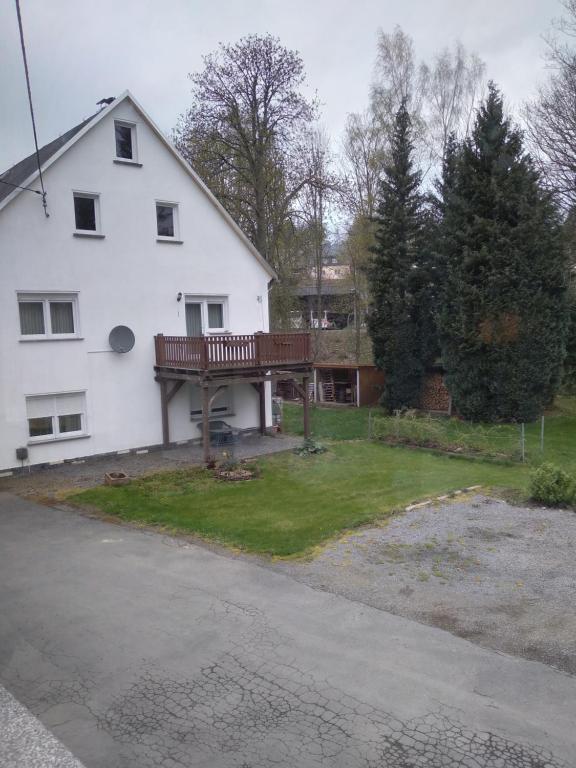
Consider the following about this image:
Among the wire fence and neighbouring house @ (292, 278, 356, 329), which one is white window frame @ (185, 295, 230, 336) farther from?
neighbouring house @ (292, 278, 356, 329)

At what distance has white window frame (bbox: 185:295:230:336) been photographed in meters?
17.6

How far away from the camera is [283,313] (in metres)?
30.7

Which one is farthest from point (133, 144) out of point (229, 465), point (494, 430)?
point (494, 430)

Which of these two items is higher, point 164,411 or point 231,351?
point 231,351

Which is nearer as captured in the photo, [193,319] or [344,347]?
[193,319]

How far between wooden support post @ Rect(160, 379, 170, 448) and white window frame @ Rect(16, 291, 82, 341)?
2.62 metres

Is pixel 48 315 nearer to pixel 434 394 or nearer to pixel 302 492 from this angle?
pixel 302 492

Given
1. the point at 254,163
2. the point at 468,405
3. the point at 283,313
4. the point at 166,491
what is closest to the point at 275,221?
the point at 254,163

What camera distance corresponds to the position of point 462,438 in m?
17.0

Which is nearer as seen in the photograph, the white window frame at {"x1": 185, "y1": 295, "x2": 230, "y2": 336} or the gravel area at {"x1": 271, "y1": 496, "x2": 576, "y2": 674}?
the gravel area at {"x1": 271, "y1": 496, "x2": 576, "y2": 674}

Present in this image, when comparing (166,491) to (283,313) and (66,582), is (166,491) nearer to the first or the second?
(66,582)

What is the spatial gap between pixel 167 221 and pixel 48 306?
14.1ft

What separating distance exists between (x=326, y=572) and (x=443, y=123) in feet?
89.0

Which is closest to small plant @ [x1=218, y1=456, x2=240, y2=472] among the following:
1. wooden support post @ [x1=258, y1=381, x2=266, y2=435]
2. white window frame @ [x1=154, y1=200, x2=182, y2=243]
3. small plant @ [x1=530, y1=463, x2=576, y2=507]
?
wooden support post @ [x1=258, y1=381, x2=266, y2=435]
